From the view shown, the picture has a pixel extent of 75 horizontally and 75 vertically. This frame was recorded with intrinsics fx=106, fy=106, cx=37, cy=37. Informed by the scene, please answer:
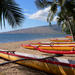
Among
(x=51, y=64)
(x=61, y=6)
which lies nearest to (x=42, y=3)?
(x=61, y=6)

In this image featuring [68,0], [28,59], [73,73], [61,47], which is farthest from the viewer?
[68,0]

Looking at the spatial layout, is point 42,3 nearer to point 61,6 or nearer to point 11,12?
point 61,6

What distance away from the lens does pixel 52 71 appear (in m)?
3.60

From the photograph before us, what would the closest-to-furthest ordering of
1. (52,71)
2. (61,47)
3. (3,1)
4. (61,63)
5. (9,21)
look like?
(3,1) → (9,21) → (61,63) → (52,71) → (61,47)

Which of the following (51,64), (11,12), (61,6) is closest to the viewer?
(11,12)

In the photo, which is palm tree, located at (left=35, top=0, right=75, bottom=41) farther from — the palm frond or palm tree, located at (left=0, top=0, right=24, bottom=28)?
palm tree, located at (left=0, top=0, right=24, bottom=28)

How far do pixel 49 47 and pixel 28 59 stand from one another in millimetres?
3619

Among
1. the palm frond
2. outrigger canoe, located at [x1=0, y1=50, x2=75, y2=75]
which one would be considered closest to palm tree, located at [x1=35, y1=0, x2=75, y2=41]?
the palm frond

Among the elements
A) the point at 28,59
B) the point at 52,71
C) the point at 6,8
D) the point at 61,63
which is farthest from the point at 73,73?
the point at 6,8

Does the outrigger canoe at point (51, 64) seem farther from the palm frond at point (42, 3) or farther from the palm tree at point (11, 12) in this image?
the palm frond at point (42, 3)

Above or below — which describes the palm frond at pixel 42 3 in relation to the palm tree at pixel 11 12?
above

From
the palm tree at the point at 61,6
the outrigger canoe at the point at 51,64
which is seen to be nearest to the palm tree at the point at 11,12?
the outrigger canoe at the point at 51,64

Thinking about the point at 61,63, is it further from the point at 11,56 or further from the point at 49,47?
the point at 49,47

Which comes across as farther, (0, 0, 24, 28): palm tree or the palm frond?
the palm frond
